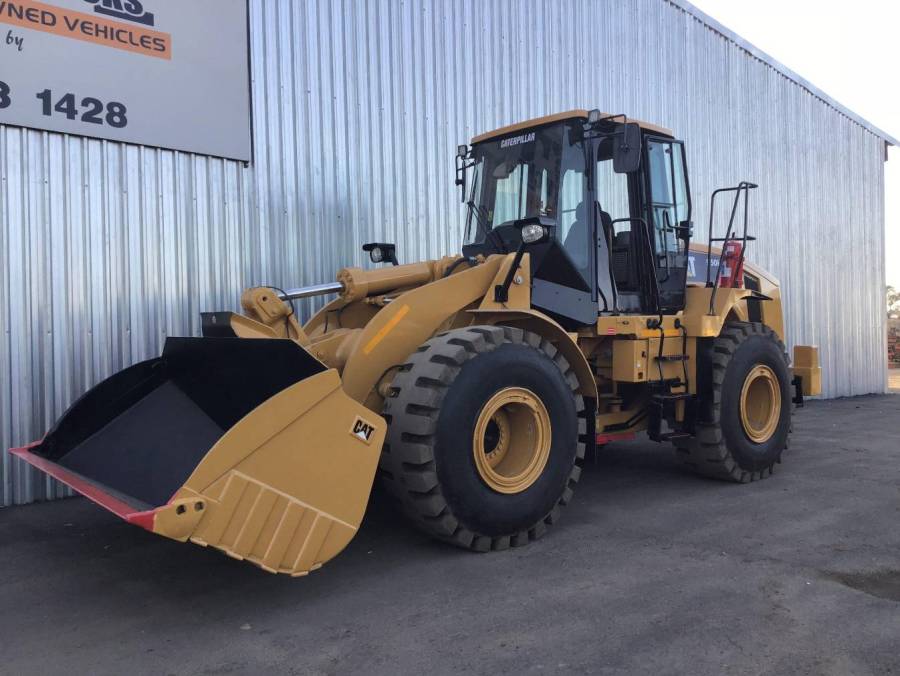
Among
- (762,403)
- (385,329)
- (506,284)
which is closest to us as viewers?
(385,329)

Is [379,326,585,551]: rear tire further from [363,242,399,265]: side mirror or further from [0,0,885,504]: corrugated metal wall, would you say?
[0,0,885,504]: corrugated metal wall

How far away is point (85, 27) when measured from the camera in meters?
6.54

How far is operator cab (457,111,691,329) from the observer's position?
5.78 meters

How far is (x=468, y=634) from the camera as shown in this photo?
3551 mm

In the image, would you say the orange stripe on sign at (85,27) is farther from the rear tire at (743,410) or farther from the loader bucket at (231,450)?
the rear tire at (743,410)

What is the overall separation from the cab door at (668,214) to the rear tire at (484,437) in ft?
5.82

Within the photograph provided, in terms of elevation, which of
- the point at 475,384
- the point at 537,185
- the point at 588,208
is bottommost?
the point at 475,384

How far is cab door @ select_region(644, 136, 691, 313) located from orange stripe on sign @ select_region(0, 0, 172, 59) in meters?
4.46

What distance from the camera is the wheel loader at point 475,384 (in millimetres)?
3736

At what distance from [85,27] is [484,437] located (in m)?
4.97

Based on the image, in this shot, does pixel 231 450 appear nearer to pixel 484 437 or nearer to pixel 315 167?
pixel 484 437

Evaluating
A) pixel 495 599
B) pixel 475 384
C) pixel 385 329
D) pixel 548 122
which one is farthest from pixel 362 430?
pixel 548 122

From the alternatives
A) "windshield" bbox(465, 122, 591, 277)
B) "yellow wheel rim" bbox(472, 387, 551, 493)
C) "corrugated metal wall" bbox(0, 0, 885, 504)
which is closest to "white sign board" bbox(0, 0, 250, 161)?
"corrugated metal wall" bbox(0, 0, 885, 504)

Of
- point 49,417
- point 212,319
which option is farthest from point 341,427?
point 49,417
